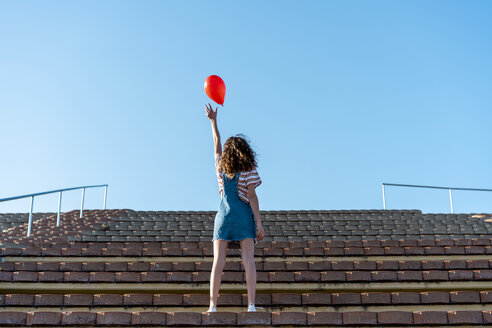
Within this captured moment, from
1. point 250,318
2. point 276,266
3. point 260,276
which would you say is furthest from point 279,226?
point 250,318

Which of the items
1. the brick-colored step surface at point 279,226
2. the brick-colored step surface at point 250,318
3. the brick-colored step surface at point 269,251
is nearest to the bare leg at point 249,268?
the brick-colored step surface at point 250,318

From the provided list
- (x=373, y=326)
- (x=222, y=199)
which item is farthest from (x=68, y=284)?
(x=373, y=326)

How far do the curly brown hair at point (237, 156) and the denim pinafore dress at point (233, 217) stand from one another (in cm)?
9

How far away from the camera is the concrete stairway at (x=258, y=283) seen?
13.1 ft

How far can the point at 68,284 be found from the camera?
205 inches

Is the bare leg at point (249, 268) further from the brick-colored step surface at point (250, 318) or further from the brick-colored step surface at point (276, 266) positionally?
the brick-colored step surface at point (276, 266)

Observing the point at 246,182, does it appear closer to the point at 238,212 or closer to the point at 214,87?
the point at 238,212

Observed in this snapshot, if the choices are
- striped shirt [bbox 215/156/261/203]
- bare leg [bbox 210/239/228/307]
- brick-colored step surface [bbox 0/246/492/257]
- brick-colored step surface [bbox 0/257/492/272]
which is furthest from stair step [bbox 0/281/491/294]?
striped shirt [bbox 215/156/261/203]

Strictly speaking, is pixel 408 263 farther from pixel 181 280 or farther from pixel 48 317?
pixel 48 317

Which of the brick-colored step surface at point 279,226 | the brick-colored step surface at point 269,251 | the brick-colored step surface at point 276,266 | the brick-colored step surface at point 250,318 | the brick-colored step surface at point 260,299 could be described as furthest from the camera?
the brick-colored step surface at point 279,226

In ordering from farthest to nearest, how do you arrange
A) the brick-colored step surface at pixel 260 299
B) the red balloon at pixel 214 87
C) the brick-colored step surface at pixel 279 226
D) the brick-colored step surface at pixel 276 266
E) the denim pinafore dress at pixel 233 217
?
the brick-colored step surface at pixel 279 226 < the brick-colored step surface at pixel 276 266 < the red balloon at pixel 214 87 < the brick-colored step surface at pixel 260 299 < the denim pinafore dress at pixel 233 217

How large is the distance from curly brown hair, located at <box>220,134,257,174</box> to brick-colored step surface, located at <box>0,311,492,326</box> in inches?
41.0

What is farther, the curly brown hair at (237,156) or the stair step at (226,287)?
the stair step at (226,287)

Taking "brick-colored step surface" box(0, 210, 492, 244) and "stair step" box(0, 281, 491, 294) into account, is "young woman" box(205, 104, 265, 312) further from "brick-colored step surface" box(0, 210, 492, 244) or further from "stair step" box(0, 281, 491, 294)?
"brick-colored step surface" box(0, 210, 492, 244)
